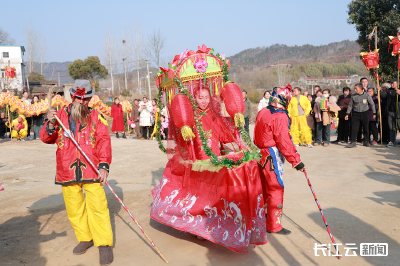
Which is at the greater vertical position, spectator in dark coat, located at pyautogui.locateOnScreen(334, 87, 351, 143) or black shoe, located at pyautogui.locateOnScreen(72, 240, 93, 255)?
spectator in dark coat, located at pyautogui.locateOnScreen(334, 87, 351, 143)

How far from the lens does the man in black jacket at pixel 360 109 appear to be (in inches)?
387

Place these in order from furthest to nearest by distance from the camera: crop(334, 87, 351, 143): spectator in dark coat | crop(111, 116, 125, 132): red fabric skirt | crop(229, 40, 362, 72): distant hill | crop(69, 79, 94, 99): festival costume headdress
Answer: crop(229, 40, 362, 72): distant hill, crop(111, 116, 125, 132): red fabric skirt, crop(334, 87, 351, 143): spectator in dark coat, crop(69, 79, 94, 99): festival costume headdress

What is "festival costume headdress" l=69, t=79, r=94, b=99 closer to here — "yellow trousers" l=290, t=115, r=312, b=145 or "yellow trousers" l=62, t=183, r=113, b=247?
"yellow trousers" l=62, t=183, r=113, b=247

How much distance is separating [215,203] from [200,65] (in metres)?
1.86

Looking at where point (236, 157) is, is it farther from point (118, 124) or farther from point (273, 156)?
point (118, 124)

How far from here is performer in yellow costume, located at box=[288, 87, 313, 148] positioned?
34.5ft

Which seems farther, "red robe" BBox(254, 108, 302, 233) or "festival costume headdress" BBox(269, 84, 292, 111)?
"festival costume headdress" BBox(269, 84, 292, 111)

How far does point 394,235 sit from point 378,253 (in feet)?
1.89

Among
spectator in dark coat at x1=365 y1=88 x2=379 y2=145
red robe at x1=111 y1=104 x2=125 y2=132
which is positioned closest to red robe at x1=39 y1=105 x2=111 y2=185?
spectator in dark coat at x1=365 y1=88 x2=379 y2=145

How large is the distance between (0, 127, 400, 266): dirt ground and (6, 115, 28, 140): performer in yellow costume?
18.5 ft

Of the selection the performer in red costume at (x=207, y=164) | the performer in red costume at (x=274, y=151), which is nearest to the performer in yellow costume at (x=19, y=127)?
the performer in red costume at (x=207, y=164)

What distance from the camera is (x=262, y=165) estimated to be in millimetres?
4008

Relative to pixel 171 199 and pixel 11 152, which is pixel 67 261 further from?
pixel 11 152

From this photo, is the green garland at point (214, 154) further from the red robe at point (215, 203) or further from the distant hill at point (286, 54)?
the distant hill at point (286, 54)
